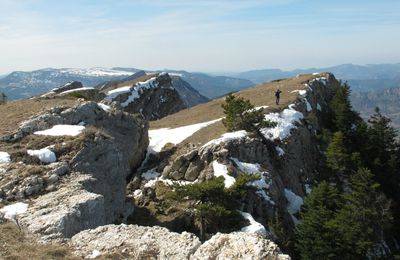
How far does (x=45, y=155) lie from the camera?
26484 mm

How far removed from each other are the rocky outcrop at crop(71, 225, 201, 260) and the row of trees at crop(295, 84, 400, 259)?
19671 mm

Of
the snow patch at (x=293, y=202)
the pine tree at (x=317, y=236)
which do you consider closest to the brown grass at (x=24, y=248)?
the pine tree at (x=317, y=236)

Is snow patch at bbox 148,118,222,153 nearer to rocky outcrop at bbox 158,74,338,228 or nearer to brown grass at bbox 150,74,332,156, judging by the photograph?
brown grass at bbox 150,74,332,156

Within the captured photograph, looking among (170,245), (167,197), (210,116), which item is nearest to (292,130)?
(210,116)

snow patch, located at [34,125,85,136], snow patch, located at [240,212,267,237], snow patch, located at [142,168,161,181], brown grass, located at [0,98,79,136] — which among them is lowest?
snow patch, located at [240,212,267,237]

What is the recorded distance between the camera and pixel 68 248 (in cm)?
1717

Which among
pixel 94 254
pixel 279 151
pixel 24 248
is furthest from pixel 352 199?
pixel 24 248

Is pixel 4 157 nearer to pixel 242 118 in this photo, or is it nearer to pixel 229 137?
pixel 229 137

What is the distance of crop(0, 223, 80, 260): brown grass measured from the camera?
51.9 feet

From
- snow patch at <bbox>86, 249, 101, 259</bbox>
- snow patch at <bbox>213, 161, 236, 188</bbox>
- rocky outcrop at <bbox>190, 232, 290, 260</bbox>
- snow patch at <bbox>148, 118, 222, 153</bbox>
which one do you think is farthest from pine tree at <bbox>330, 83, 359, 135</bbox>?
snow patch at <bbox>86, 249, 101, 259</bbox>

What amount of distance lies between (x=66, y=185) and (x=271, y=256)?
14029mm

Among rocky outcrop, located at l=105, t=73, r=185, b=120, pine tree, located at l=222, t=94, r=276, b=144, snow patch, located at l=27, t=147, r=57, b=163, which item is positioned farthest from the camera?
→ rocky outcrop, located at l=105, t=73, r=185, b=120

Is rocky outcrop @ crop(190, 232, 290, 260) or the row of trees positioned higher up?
rocky outcrop @ crop(190, 232, 290, 260)

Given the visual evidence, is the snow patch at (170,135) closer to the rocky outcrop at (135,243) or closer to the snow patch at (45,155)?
the snow patch at (45,155)
